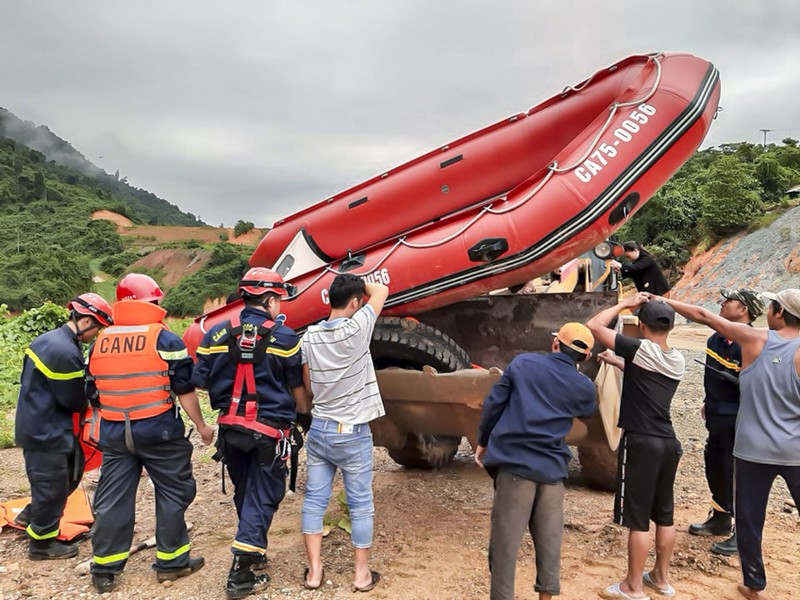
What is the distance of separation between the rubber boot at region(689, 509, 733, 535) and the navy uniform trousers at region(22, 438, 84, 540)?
3488mm

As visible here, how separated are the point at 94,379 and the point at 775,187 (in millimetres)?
27436

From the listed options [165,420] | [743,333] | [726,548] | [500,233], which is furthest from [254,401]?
[726,548]

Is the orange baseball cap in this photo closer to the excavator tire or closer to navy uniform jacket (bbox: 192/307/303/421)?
the excavator tire

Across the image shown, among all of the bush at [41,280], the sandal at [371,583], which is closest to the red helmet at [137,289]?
the sandal at [371,583]

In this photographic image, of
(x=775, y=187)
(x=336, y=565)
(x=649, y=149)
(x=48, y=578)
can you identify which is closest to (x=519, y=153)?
(x=649, y=149)

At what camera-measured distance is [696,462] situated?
15.1 feet

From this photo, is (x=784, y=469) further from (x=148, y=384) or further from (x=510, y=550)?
(x=148, y=384)

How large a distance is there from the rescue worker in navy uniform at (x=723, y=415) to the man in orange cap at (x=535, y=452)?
3.99 feet

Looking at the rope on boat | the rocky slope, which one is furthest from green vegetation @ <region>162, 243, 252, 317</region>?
the rope on boat

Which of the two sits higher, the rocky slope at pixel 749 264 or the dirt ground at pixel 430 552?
the rocky slope at pixel 749 264

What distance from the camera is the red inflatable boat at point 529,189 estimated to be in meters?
3.26

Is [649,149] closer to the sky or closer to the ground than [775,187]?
closer to the ground

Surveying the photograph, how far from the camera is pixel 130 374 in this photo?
2824 mm

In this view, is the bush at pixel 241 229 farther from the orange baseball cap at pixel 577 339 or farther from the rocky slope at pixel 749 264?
the orange baseball cap at pixel 577 339
